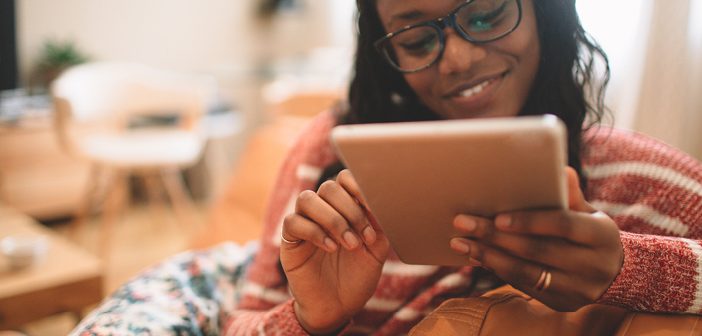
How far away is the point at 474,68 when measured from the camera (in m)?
0.80

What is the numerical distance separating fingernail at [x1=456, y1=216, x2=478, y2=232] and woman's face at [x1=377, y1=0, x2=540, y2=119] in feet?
1.06

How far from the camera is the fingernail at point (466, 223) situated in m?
0.53

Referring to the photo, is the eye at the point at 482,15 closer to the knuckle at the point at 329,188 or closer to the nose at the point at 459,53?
the nose at the point at 459,53

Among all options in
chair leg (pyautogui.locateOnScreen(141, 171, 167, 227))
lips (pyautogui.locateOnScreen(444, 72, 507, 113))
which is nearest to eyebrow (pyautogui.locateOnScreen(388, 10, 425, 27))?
lips (pyautogui.locateOnScreen(444, 72, 507, 113))

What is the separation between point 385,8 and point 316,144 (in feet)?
0.96

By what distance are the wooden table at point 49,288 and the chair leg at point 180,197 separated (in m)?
1.48

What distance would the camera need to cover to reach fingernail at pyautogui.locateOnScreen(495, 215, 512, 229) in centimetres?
51

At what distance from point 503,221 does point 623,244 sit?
0.18 m

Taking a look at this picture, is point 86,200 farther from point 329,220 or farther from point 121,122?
point 329,220

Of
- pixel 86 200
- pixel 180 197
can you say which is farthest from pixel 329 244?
pixel 180 197

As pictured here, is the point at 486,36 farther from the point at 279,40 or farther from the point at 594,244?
the point at 279,40

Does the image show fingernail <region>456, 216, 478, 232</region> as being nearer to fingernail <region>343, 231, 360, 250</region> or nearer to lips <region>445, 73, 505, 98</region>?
fingernail <region>343, 231, 360, 250</region>

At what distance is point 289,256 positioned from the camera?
2.27ft

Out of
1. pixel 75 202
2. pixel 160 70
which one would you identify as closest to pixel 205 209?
→ pixel 75 202
